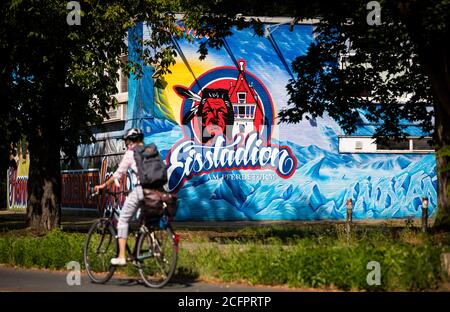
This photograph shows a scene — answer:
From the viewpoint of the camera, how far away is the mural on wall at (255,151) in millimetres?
32062

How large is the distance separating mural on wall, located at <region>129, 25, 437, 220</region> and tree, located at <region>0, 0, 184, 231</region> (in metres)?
10.4

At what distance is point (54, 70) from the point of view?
19.5 meters

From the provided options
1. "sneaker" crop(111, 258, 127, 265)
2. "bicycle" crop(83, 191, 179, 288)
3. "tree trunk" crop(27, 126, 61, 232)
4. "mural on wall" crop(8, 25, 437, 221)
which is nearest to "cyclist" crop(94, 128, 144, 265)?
"sneaker" crop(111, 258, 127, 265)

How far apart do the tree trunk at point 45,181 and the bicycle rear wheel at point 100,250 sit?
895 centimetres

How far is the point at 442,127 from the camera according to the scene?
18.7 m

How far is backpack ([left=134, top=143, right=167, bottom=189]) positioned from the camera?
1072 cm

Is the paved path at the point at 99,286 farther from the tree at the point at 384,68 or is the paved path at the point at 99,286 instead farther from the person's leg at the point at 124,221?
the tree at the point at 384,68

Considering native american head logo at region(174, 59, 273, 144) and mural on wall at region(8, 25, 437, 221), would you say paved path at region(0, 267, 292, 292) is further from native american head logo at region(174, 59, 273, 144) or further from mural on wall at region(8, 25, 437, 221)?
native american head logo at region(174, 59, 273, 144)

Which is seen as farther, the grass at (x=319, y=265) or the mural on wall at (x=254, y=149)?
the mural on wall at (x=254, y=149)

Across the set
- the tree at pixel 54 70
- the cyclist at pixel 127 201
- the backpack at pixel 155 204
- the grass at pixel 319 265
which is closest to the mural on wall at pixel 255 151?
the tree at pixel 54 70

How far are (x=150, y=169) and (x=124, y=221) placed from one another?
30.9 inches

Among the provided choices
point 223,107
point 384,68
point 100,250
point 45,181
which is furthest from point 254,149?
point 100,250

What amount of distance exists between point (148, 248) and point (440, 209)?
30.4 feet
